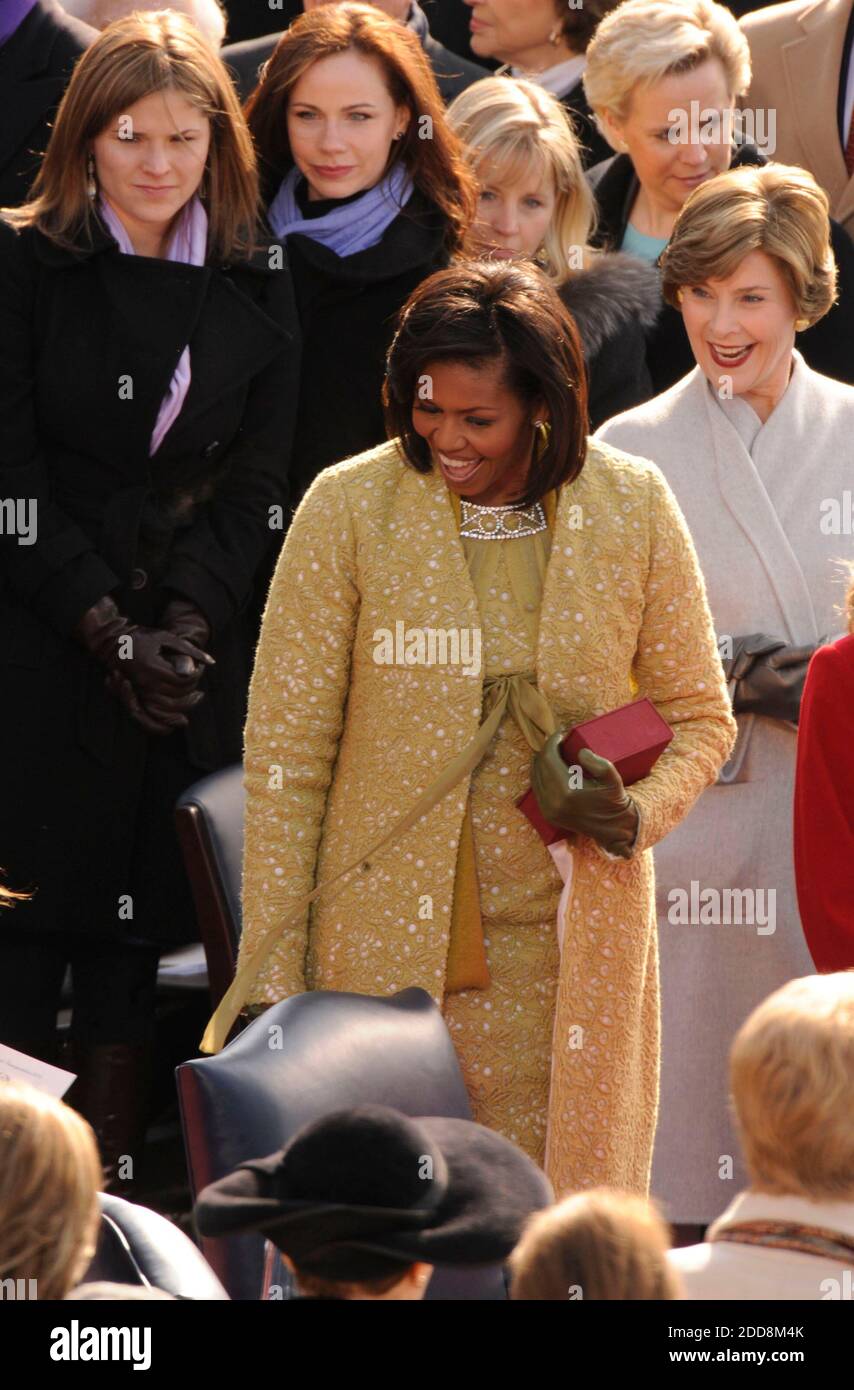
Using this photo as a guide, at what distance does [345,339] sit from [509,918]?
5.27ft

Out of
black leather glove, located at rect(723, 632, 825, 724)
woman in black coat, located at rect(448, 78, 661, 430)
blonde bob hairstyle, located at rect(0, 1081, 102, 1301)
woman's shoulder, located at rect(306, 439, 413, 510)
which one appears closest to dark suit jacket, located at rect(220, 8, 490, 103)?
woman in black coat, located at rect(448, 78, 661, 430)

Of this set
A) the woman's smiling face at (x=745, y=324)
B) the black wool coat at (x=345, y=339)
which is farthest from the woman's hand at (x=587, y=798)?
the black wool coat at (x=345, y=339)

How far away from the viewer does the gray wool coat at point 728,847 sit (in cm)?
419

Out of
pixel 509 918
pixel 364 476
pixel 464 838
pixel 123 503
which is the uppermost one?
pixel 123 503

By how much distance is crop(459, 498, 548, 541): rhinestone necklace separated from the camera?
3322 mm

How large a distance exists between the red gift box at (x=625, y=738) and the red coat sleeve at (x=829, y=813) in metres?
0.44

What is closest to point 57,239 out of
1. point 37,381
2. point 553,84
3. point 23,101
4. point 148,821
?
point 37,381

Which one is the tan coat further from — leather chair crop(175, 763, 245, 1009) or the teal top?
leather chair crop(175, 763, 245, 1009)

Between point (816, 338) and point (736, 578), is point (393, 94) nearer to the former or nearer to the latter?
point (816, 338)

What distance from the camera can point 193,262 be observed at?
4250mm

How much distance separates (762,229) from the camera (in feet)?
13.5

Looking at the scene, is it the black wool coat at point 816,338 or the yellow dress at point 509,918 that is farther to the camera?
the black wool coat at point 816,338

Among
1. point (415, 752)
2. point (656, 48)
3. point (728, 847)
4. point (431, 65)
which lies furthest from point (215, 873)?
point (431, 65)

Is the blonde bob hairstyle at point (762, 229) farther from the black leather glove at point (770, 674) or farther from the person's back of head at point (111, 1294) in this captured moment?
the person's back of head at point (111, 1294)
